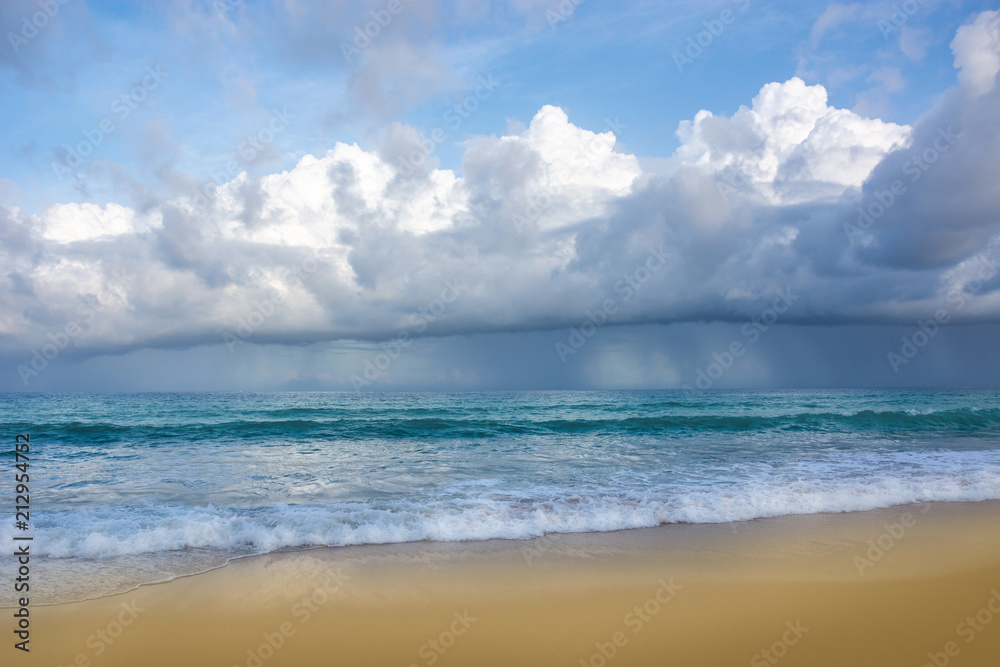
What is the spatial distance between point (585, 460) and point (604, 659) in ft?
37.3

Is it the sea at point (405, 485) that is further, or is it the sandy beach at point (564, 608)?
the sea at point (405, 485)

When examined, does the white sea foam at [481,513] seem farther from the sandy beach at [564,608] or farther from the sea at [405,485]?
the sandy beach at [564,608]

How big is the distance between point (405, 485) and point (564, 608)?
6.97m

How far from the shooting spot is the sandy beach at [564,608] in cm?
439

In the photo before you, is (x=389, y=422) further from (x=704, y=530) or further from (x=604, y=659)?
(x=604, y=659)

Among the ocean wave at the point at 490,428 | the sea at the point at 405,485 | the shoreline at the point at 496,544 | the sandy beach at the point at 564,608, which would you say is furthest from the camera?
the ocean wave at the point at 490,428

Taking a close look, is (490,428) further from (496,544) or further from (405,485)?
(496,544)

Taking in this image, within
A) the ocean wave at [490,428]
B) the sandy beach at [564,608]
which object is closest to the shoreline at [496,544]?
the sandy beach at [564,608]

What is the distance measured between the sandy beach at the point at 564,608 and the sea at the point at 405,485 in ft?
2.48

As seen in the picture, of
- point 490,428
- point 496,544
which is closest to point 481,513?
point 496,544

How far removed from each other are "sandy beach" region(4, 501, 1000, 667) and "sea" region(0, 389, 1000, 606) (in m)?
0.76

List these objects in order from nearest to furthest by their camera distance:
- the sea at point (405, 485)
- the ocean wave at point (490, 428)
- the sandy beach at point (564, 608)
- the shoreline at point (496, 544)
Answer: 1. the sandy beach at point (564, 608)
2. the shoreline at point (496, 544)
3. the sea at point (405, 485)
4. the ocean wave at point (490, 428)

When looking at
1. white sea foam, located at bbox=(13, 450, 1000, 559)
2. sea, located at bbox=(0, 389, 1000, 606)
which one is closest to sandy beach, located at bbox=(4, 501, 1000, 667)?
white sea foam, located at bbox=(13, 450, 1000, 559)

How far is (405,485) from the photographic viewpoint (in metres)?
11.5
